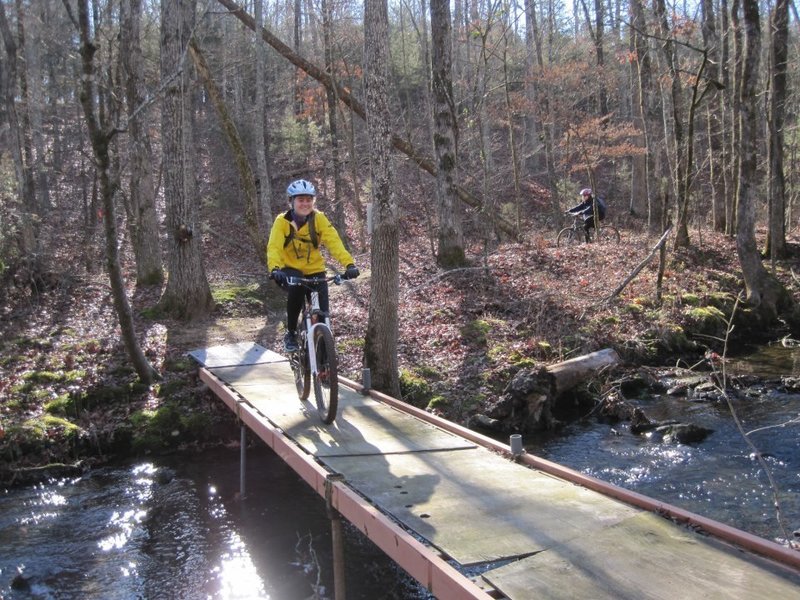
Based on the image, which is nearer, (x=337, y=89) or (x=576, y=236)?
(x=337, y=89)

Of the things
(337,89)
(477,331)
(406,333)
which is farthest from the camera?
(337,89)

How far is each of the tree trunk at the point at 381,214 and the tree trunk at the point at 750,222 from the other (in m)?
9.50

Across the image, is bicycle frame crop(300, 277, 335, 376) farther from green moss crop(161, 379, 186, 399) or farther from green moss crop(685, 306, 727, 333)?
green moss crop(685, 306, 727, 333)

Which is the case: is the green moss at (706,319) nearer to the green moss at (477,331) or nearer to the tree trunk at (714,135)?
the green moss at (477,331)

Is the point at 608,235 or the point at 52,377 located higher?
the point at 608,235

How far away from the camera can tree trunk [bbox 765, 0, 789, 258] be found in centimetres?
1572

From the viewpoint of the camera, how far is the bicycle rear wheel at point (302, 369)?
282 inches

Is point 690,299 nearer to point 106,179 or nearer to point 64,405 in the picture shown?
point 106,179

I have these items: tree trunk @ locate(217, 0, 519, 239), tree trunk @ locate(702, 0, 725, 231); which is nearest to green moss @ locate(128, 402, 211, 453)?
tree trunk @ locate(217, 0, 519, 239)

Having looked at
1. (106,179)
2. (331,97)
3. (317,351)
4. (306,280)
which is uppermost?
(331,97)

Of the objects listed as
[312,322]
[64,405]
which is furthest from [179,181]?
[312,322]

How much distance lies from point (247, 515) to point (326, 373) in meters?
2.00

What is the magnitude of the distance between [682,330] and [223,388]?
9.49 meters

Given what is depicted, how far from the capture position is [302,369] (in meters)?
7.31
